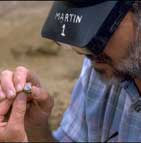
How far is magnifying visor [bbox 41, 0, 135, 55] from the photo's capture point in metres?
1.97

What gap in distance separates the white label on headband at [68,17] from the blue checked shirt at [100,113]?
0.96 ft

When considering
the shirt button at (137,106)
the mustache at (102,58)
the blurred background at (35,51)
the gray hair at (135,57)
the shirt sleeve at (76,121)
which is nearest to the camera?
the gray hair at (135,57)

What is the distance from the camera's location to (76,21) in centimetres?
202

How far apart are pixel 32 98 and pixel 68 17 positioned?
0.35 metres

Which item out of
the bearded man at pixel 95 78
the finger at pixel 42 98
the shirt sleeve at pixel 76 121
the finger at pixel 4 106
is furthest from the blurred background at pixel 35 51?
the finger at pixel 4 106

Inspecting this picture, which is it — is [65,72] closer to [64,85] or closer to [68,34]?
[64,85]

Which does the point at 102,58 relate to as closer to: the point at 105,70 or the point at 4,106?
the point at 105,70

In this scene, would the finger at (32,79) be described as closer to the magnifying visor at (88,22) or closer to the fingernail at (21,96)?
the fingernail at (21,96)

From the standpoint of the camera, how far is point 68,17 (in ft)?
6.68

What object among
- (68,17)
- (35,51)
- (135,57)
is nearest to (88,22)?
(68,17)

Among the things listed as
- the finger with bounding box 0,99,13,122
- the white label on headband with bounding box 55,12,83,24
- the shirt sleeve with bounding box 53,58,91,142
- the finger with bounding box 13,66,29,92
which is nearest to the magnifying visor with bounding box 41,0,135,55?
the white label on headband with bounding box 55,12,83,24

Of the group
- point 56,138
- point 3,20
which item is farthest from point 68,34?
point 3,20

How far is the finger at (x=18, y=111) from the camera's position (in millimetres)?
2145

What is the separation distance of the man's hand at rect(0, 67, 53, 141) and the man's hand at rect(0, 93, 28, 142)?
28mm
